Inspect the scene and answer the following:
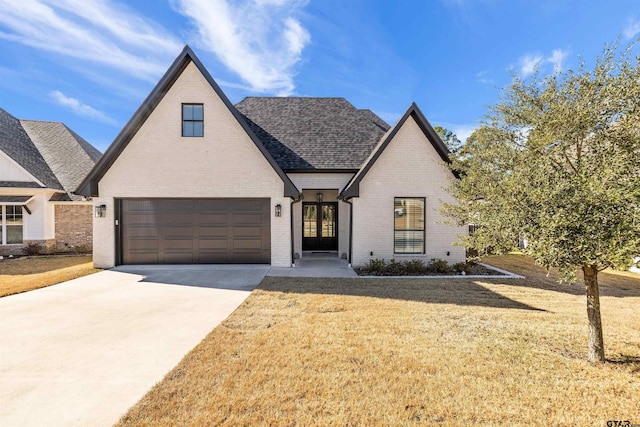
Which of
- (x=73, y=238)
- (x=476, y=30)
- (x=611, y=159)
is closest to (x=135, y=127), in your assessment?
(x=73, y=238)

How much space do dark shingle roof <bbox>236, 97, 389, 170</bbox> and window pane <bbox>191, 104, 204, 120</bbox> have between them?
310 centimetres

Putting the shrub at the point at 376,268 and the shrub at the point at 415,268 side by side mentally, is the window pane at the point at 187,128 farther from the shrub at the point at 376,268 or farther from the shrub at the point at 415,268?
the shrub at the point at 415,268

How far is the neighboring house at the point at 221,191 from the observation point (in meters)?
10.7

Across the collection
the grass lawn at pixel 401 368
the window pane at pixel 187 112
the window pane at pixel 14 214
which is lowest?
the grass lawn at pixel 401 368

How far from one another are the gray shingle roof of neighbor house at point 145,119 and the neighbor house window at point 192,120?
97 cm

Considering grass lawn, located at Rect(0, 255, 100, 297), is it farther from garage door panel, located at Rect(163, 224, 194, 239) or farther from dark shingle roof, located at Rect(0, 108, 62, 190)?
dark shingle roof, located at Rect(0, 108, 62, 190)

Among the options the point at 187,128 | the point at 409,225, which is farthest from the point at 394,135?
the point at 187,128

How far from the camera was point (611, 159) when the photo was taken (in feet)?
11.5

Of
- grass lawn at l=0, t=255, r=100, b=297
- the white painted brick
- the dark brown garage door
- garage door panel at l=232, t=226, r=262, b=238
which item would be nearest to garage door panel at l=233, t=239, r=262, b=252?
the dark brown garage door

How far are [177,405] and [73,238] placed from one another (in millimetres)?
16719

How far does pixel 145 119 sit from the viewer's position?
10641 millimetres

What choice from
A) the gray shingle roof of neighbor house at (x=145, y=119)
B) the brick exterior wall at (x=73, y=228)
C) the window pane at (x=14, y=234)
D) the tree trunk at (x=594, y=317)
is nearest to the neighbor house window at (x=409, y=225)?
the gray shingle roof of neighbor house at (x=145, y=119)

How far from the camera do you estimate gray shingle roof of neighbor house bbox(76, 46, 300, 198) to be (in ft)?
34.0

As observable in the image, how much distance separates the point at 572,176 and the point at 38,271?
15.5 metres
